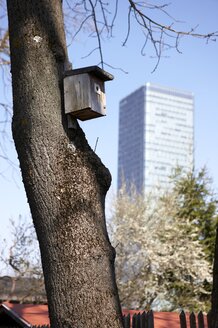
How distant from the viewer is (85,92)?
335 cm

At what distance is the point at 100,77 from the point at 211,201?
67.3 feet

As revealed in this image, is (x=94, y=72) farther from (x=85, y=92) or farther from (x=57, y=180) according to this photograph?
(x=57, y=180)

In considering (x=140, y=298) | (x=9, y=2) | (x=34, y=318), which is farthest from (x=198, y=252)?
(x=9, y=2)

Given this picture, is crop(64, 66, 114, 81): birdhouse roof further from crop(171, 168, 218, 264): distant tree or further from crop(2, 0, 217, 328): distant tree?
crop(171, 168, 218, 264): distant tree

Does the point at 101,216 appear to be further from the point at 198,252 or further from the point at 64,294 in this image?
the point at 198,252

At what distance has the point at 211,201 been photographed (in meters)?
23.5

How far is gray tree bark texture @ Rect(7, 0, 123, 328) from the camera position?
2.67m

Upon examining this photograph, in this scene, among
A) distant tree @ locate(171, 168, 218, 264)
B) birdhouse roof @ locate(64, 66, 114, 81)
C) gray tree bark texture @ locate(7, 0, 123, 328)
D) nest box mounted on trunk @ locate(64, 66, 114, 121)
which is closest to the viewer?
gray tree bark texture @ locate(7, 0, 123, 328)

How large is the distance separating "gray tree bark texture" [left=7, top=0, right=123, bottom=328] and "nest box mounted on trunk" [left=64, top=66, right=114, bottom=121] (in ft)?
0.17

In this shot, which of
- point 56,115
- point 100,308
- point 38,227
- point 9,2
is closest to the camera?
point 100,308

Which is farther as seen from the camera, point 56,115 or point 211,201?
point 211,201

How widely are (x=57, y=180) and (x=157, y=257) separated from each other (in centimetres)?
1766

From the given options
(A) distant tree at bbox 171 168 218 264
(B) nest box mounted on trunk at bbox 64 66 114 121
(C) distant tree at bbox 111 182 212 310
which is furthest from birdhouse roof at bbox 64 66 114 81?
(A) distant tree at bbox 171 168 218 264

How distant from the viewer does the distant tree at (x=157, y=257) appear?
19.9 m
